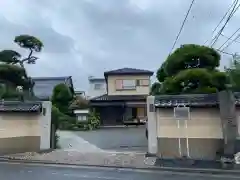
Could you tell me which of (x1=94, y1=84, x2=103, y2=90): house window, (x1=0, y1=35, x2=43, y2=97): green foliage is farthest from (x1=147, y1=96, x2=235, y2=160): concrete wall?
(x1=94, y1=84, x2=103, y2=90): house window

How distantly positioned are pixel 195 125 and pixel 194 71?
2.33m

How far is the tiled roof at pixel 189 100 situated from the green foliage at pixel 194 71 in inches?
36.2

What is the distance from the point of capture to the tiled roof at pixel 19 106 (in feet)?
47.3

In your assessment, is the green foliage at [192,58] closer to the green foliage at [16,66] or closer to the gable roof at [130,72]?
the green foliage at [16,66]

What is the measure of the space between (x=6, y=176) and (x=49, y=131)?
18.1 feet

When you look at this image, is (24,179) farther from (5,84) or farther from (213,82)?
(5,84)

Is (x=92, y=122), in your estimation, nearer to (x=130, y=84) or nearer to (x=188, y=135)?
(x=130, y=84)

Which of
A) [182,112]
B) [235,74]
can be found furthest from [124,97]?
[182,112]

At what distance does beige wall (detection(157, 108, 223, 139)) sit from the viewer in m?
12.4

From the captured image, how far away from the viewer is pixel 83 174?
386 inches

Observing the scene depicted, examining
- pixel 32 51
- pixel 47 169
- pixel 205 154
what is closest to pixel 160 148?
pixel 205 154

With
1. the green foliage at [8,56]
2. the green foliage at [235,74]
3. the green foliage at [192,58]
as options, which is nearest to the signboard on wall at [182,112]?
the green foliage at [192,58]

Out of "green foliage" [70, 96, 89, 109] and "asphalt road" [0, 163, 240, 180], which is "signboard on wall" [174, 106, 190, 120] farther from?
"green foliage" [70, 96, 89, 109]

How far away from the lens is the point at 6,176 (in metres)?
9.22
